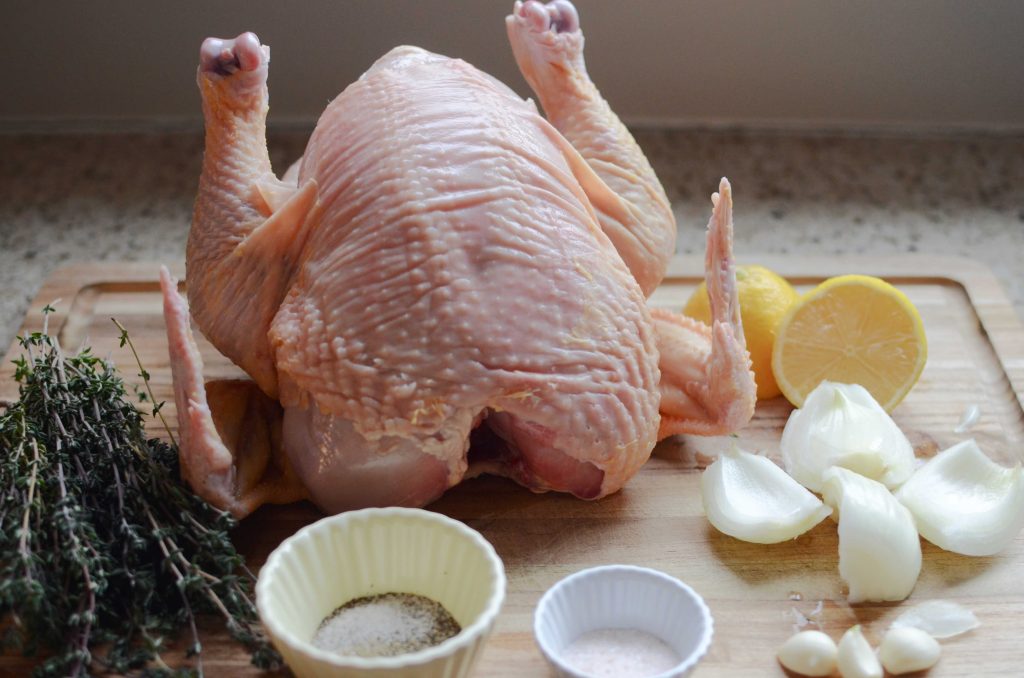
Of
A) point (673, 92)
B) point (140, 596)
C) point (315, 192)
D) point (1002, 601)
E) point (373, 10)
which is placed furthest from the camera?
point (673, 92)

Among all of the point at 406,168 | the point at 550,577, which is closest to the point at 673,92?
the point at 406,168

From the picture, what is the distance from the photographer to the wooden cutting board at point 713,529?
1733 millimetres

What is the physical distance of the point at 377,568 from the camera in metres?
1.71

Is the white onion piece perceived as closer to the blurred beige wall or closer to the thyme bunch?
the thyme bunch

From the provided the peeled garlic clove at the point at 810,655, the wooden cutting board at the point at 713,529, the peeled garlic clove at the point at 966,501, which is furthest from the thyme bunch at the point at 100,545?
the peeled garlic clove at the point at 966,501

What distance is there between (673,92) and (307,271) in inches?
67.7

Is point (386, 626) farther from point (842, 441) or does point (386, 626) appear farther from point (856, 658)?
point (842, 441)

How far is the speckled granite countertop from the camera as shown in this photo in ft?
9.92

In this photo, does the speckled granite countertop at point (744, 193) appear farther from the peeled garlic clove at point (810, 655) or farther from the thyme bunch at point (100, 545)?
the peeled garlic clove at point (810, 655)

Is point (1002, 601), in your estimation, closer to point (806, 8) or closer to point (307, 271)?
point (307, 271)

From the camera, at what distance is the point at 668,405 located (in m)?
2.07

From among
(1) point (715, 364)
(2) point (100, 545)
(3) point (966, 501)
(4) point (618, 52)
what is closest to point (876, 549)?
(3) point (966, 501)

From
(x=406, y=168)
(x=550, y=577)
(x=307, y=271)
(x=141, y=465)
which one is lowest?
(x=550, y=577)

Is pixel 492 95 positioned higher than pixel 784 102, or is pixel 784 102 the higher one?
pixel 492 95
